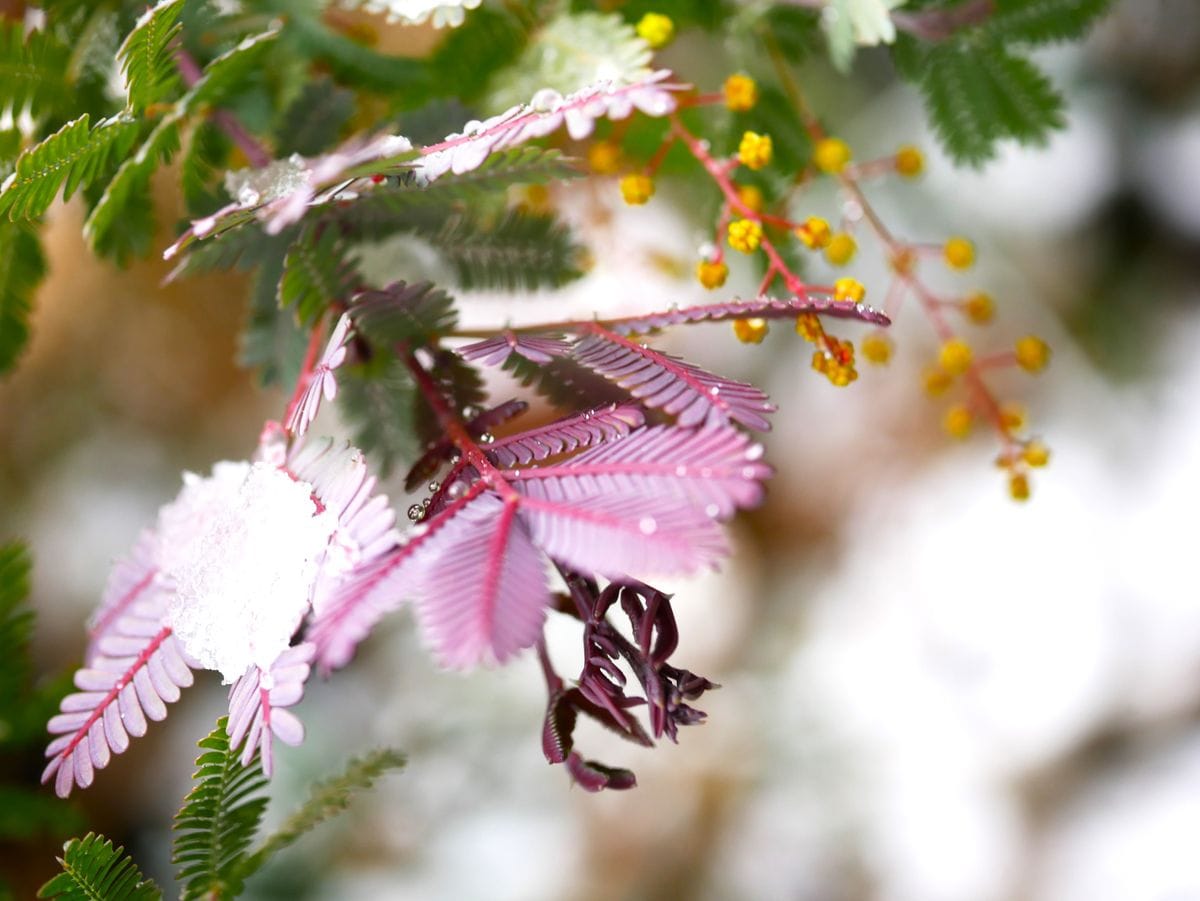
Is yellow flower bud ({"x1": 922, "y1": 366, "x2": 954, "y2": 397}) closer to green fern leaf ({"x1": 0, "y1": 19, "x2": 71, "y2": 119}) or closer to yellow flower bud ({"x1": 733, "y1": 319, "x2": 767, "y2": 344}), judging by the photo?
yellow flower bud ({"x1": 733, "y1": 319, "x2": 767, "y2": 344})

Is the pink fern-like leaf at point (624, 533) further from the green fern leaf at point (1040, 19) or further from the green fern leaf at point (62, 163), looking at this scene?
the green fern leaf at point (1040, 19)

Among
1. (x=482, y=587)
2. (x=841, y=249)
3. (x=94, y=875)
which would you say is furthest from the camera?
(x=841, y=249)

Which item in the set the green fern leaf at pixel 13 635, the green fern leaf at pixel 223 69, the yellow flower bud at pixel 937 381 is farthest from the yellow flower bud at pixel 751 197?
the green fern leaf at pixel 13 635

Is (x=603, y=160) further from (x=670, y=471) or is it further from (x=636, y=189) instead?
(x=670, y=471)

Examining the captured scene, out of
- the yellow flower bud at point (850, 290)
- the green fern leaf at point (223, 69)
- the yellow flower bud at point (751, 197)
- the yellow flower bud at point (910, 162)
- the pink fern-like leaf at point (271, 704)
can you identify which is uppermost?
the green fern leaf at point (223, 69)

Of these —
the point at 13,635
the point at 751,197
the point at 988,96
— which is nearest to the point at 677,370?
the point at 751,197

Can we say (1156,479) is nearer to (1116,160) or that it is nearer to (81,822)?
Result: (1116,160)
